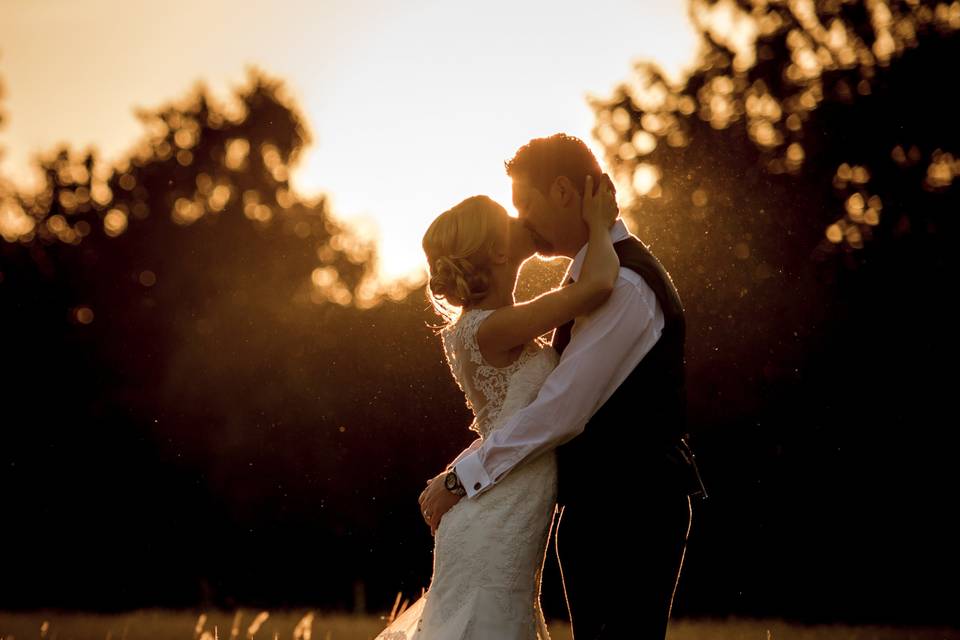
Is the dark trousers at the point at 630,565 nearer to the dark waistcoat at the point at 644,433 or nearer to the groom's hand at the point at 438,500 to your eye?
the dark waistcoat at the point at 644,433

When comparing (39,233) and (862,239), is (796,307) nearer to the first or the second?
(862,239)

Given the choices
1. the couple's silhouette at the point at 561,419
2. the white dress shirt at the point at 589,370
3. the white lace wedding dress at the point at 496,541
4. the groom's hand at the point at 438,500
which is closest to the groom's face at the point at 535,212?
the couple's silhouette at the point at 561,419

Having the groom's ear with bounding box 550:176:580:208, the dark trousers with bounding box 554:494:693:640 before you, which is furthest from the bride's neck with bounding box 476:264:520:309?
the dark trousers with bounding box 554:494:693:640

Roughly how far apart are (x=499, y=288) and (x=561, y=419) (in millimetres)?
732

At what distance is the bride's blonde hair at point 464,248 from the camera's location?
452 centimetres

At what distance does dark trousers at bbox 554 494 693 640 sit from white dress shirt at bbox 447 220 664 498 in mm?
324

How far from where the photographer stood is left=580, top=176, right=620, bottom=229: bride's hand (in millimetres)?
4379

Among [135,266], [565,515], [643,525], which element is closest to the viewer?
[643,525]

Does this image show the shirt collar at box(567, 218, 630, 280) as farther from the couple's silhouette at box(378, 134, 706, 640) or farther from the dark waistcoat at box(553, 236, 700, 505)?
the dark waistcoat at box(553, 236, 700, 505)

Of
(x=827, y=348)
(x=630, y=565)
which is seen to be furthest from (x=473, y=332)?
(x=827, y=348)

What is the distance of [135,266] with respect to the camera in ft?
110

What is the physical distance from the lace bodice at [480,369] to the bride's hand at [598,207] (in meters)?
0.54

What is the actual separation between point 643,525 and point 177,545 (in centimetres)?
2368

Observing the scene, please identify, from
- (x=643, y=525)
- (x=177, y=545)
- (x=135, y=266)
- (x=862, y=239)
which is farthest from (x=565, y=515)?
(x=135, y=266)
